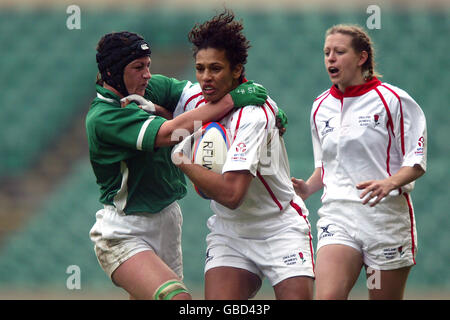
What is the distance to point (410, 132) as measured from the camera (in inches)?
158

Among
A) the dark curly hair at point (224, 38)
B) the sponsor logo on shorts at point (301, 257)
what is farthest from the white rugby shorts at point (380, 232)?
the dark curly hair at point (224, 38)

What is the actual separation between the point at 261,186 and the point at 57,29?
7219 mm

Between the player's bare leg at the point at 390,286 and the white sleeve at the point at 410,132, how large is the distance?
652 mm

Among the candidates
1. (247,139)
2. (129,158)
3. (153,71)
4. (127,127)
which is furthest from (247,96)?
(153,71)

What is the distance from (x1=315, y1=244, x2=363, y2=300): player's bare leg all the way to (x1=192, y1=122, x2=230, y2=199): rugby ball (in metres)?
0.87

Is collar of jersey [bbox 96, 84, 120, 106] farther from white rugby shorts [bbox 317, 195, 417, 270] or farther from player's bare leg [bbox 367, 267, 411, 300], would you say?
player's bare leg [bbox 367, 267, 411, 300]

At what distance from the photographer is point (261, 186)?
3824mm

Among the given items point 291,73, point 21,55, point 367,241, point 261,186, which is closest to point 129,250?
point 261,186

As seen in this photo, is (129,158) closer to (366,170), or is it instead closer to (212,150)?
(212,150)

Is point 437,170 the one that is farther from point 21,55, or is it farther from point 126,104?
point 21,55

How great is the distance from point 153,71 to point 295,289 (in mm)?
6684

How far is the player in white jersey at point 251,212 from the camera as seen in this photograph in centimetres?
370

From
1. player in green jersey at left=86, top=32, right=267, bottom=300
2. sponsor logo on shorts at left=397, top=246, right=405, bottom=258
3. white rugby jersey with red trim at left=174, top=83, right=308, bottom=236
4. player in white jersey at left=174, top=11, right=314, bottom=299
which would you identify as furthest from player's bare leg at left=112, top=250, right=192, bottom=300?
sponsor logo on shorts at left=397, top=246, right=405, bottom=258

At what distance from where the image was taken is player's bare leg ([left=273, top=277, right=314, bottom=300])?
3.64 meters
